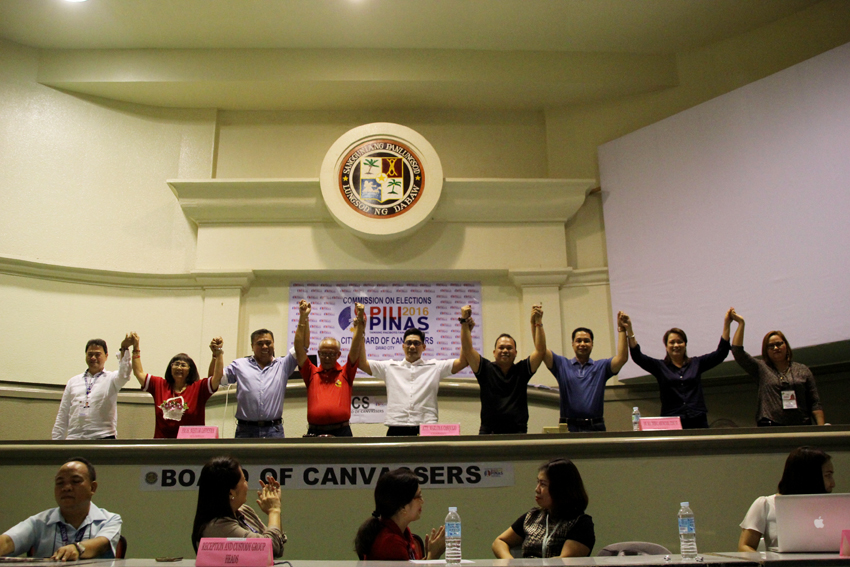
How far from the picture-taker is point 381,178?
231 inches

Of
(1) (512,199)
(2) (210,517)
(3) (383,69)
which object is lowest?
(2) (210,517)

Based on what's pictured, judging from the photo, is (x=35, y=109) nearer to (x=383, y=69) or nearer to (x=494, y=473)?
(x=383, y=69)

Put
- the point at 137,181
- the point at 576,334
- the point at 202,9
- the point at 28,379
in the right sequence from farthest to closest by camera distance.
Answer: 1. the point at 137,181
2. the point at 202,9
3. the point at 28,379
4. the point at 576,334

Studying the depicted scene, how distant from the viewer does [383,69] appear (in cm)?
607

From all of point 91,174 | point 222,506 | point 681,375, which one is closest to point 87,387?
point 222,506

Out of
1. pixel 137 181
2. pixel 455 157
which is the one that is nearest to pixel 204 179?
pixel 137 181

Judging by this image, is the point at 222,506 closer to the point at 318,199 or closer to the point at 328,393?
the point at 328,393

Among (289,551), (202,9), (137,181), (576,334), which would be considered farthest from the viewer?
(137,181)

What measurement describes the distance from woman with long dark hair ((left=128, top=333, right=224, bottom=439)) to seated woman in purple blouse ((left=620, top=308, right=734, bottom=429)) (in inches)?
89.0

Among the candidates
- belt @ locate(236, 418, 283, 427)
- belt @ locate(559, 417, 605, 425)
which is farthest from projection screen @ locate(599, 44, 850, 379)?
belt @ locate(236, 418, 283, 427)

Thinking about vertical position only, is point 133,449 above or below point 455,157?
below

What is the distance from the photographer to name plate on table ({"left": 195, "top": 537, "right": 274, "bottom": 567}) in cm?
182

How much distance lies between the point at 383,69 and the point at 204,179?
1.84 metres

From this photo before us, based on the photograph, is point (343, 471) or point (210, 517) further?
point (343, 471)
